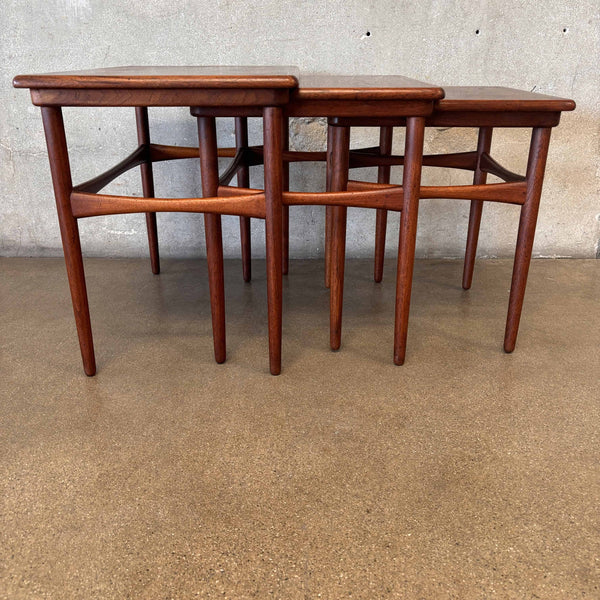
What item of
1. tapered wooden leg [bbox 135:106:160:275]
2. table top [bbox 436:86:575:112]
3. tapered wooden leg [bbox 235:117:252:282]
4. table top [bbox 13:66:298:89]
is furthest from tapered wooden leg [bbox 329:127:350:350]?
tapered wooden leg [bbox 135:106:160:275]

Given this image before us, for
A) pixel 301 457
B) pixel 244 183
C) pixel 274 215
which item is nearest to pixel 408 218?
pixel 274 215

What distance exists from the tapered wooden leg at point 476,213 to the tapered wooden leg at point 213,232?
95cm

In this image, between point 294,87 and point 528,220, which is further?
point 528,220

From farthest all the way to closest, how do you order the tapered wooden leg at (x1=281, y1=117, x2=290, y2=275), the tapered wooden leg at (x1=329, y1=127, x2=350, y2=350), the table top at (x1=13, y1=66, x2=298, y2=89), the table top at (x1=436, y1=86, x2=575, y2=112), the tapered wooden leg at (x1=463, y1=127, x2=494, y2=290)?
the tapered wooden leg at (x1=281, y1=117, x2=290, y2=275) < the tapered wooden leg at (x1=463, y1=127, x2=494, y2=290) < the tapered wooden leg at (x1=329, y1=127, x2=350, y2=350) < the table top at (x1=436, y1=86, x2=575, y2=112) < the table top at (x1=13, y1=66, x2=298, y2=89)

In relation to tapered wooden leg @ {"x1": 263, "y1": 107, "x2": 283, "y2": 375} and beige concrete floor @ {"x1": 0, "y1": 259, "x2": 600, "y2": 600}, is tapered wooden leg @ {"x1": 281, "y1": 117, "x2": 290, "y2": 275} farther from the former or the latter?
tapered wooden leg @ {"x1": 263, "y1": 107, "x2": 283, "y2": 375}

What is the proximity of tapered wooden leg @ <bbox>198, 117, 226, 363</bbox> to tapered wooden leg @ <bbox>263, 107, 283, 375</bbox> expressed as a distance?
0.15m

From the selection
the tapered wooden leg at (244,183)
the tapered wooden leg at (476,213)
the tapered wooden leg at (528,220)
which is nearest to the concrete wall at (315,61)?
the tapered wooden leg at (244,183)

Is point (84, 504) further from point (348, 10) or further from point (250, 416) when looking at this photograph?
point (348, 10)

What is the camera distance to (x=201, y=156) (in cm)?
141

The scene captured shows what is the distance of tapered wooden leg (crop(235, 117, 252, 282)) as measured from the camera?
6.73ft

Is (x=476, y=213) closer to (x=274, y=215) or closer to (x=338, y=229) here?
(x=338, y=229)

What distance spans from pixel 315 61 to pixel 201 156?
43.4 inches

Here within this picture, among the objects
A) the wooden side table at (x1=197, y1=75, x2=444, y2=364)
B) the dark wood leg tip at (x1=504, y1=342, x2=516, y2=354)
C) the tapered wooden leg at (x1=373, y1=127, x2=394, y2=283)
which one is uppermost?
the wooden side table at (x1=197, y1=75, x2=444, y2=364)

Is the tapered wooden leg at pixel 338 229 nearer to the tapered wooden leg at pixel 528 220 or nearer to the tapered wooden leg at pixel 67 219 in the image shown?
the tapered wooden leg at pixel 528 220
